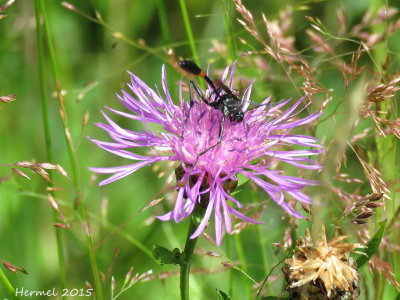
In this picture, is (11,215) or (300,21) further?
(300,21)

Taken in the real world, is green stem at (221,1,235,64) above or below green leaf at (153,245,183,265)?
above

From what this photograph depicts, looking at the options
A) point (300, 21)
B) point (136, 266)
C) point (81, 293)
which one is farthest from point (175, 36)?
point (81, 293)

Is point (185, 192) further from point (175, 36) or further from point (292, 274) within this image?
point (175, 36)

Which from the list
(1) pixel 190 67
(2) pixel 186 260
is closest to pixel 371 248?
(2) pixel 186 260

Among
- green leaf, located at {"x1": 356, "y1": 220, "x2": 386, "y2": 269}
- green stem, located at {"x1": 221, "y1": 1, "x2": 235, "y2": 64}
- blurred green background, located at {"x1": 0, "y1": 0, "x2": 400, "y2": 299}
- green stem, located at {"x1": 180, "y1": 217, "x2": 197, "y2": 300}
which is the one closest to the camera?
green leaf, located at {"x1": 356, "y1": 220, "x2": 386, "y2": 269}

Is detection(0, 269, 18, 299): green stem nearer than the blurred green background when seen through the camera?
Yes

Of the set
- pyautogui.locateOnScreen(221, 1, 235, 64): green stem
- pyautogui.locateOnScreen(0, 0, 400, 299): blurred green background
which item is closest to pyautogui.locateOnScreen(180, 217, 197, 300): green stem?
pyautogui.locateOnScreen(0, 0, 400, 299): blurred green background

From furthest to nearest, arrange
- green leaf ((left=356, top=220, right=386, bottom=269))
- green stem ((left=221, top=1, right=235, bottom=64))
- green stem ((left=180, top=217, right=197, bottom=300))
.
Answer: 1. green stem ((left=221, top=1, right=235, bottom=64))
2. green stem ((left=180, top=217, right=197, bottom=300))
3. green leaf ((left=356, top=220, right=386, bottom=269))

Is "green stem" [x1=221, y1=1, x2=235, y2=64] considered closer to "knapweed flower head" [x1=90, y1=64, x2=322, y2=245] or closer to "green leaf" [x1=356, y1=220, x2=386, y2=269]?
"knapweed flower head" [x1=90, y1=64, x2=322, y2=245]
